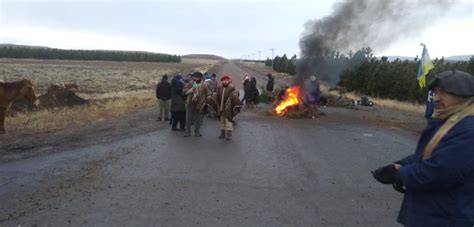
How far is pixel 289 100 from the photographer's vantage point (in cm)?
1961

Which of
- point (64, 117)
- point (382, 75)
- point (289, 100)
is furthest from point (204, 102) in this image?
point (382, 75)

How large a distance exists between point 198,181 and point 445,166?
528 centimetres

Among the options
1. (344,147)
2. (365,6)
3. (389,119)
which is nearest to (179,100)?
(344,147)

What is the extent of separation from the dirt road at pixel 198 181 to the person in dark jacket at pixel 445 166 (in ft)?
9.08

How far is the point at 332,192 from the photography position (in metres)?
7.24

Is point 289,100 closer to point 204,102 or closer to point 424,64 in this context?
point 424,64

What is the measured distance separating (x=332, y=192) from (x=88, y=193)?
12.4ft

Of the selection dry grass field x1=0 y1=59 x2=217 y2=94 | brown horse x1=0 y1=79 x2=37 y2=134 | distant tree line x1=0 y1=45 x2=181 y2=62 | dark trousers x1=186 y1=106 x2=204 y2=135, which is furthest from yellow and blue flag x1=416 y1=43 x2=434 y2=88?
distant tree line x1=0 y1=45 x2=181 y2=62

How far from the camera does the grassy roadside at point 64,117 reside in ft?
43.9

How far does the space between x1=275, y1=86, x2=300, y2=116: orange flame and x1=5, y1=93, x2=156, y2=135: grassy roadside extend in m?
6.08

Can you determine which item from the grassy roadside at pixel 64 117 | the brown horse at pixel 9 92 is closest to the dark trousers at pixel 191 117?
the grassy roadside at pixel 64 117

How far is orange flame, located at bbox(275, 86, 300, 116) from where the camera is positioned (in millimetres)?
18953

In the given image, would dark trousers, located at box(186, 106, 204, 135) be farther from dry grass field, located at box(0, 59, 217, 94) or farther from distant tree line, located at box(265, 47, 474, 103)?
dry grass field, located at box(0, 59, 217, 94)

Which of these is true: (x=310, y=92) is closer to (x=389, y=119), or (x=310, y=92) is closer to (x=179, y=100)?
(x=389, y=119)
